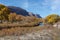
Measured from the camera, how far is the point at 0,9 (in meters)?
81.1

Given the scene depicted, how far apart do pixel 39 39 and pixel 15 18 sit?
91.9m

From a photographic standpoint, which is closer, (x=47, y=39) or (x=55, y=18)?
(x=47, y=39)

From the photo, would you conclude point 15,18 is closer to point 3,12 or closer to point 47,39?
point 3,12

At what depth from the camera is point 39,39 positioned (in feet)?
74.0

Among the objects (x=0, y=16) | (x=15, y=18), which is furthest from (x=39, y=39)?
(x=15, y=18)

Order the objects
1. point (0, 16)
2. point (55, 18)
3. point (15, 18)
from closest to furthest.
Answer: point (0, 16)
point (55, 18)
point (15, 18)

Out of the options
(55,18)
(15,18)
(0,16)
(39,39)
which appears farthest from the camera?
(15,18)

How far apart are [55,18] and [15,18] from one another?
2820 centimetres

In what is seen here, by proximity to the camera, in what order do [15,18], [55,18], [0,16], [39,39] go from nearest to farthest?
[39,39]
[0,16]
[55,18]
[15,18]

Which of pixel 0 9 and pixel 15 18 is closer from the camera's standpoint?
pixel 0 9

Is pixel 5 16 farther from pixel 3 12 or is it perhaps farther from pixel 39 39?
pixel 39 39

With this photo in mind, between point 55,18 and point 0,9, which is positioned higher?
point 0,9

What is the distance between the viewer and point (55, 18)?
97.3 m

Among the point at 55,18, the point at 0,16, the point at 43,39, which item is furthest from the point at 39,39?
the point at 55,18
